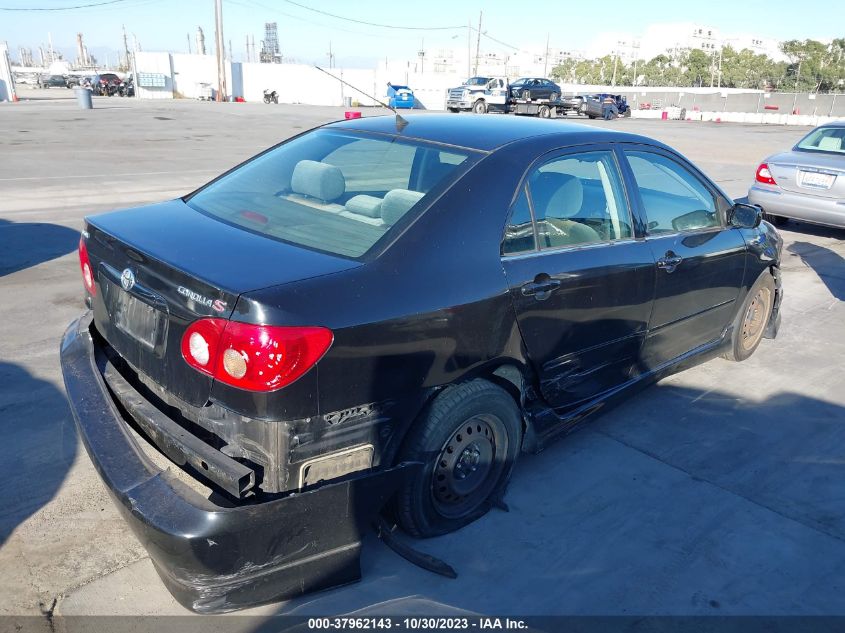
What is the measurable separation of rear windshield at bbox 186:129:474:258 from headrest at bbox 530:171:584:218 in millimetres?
370

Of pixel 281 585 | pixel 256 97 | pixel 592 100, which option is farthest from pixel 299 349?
pixel 256 97

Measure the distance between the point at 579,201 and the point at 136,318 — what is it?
83.3 inches

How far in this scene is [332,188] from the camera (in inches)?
Answer: 128

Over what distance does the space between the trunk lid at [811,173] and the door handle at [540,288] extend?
7.32m

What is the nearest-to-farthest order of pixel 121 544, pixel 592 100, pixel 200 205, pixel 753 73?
1. pixel 121 544
2. pixel 200 205
3. pixel 592 100
4. pixel 753 73

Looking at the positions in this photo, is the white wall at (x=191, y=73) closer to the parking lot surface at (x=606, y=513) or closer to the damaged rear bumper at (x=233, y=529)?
the parking lot surface at (x=606, y=513)

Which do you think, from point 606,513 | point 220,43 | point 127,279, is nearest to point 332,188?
point 127,279

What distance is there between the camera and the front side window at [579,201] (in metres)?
3.21

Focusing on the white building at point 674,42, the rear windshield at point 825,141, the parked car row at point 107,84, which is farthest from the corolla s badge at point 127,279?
the white building at point 674,42

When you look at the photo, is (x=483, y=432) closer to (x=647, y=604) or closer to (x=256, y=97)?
(x=647, y=604)

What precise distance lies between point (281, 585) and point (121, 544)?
930 mm

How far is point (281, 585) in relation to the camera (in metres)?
2.43

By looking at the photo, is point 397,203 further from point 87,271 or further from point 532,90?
point 532,90

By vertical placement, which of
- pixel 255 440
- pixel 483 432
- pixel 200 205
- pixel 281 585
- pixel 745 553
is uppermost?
pixel 200 205
